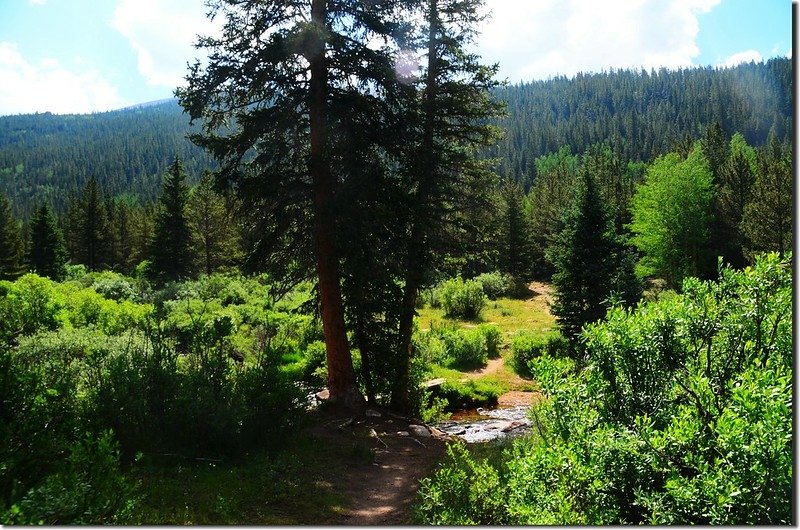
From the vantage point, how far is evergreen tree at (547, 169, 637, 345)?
2364 centimetres

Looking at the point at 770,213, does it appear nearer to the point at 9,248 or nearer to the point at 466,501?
the point at 466,501

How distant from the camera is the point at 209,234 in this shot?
48.8 meters

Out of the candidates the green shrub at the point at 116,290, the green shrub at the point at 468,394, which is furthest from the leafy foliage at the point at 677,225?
the green shrub at the point at 116,290

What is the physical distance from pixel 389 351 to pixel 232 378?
4.79 m

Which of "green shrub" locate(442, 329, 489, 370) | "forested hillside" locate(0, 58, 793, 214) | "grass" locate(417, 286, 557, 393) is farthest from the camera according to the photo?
"forested hillside" locate(0, 58, 793, 214)

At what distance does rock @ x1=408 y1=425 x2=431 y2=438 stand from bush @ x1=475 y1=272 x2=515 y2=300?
3378cm

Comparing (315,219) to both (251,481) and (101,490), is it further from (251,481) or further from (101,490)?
(101,490)

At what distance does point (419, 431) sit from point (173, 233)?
1507 inches

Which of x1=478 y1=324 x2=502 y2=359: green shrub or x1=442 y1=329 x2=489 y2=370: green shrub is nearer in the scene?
x1=442 y1=329 x2=489 y2=370: green shrub

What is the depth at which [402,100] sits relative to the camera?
11.1 meters

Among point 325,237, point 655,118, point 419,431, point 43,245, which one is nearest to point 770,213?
point 419,431

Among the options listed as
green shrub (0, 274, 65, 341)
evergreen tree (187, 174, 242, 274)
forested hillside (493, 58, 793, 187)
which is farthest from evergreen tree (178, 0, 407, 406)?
forested hillside (493, 58, 793, 187)

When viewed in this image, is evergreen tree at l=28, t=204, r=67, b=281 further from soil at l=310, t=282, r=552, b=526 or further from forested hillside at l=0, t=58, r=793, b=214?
forested hillside at l=0, t=58, r=793, b=214

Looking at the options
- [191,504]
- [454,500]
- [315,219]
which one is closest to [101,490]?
[191,504]
